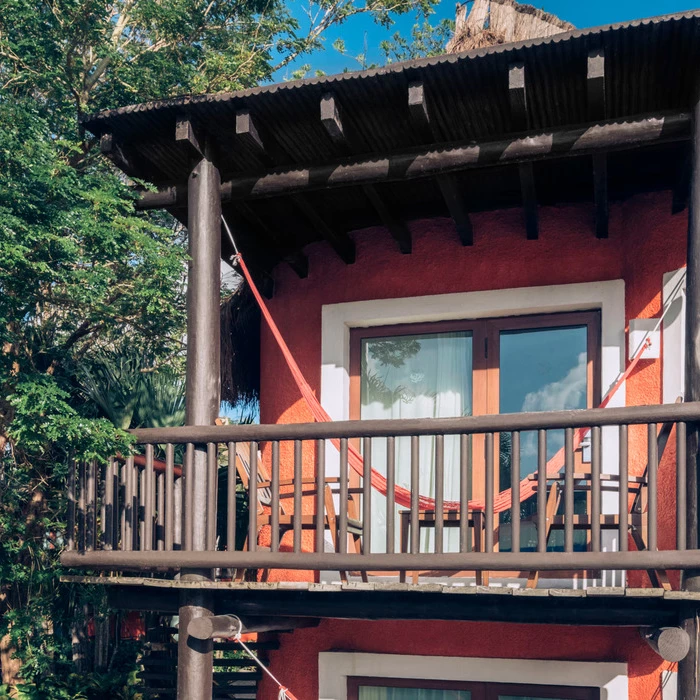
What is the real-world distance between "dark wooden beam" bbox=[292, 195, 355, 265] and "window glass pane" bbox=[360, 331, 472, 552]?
Answer: 0.70 m

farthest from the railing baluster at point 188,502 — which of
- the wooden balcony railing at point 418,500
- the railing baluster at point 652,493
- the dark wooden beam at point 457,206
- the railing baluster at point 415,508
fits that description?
the railing baluster at point 652,493

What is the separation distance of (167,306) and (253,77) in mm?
4305

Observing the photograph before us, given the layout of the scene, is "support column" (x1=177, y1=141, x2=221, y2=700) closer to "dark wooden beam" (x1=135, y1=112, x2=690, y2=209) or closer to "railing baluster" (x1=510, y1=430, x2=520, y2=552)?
"dark wooden beam" (x1=135, y1=112, x2=690, y2=209)

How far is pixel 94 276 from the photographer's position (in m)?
6.78

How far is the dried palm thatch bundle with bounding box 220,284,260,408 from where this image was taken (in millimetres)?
8430

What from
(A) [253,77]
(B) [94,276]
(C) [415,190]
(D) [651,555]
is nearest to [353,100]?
(C) [415,190]

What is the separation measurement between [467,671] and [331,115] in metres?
3.75

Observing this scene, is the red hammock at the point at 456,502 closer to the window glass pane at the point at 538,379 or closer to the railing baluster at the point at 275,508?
the window glass pane at the point at 538,379

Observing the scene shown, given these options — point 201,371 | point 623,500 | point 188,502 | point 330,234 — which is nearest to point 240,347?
point 330,234

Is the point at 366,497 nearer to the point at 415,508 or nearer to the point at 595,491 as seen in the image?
the point at 415,508

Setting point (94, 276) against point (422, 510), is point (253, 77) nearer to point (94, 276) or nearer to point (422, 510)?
point (94, 276)

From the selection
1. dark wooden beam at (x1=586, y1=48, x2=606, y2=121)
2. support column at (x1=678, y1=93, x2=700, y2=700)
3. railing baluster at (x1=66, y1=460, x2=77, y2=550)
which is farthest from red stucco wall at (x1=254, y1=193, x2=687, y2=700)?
railing baluster at (x1=66, y1=460, x2=77, y2=550)

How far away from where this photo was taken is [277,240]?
805cm

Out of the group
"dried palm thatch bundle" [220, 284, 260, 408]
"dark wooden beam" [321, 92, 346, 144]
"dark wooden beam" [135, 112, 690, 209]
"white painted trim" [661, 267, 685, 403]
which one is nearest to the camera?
"dark wooden beam" [135, 112, 690, 209]
